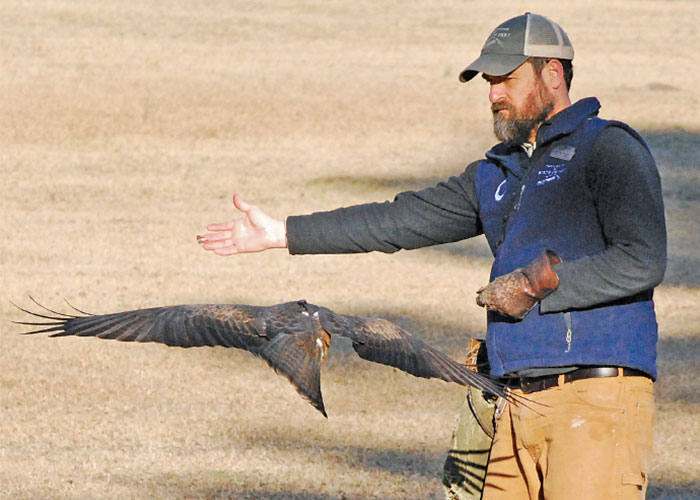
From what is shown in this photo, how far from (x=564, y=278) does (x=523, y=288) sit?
4.3 inches

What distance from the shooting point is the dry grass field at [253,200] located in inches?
265

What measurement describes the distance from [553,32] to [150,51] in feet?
55.0

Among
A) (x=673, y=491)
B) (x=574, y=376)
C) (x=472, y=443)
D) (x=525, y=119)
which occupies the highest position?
(x=525, y=119)

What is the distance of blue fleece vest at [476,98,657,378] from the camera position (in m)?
3.39

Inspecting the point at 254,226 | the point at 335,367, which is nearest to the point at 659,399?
the point at 335,367

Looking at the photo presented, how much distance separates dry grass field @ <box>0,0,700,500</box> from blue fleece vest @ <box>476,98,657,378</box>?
2.85m

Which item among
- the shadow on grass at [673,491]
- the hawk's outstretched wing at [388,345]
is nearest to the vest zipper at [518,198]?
the hawk's outstretched wing at [388,345]

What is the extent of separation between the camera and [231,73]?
61.5 ft

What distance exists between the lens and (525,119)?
3598 mm

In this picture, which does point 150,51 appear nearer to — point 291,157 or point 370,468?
point 291,157

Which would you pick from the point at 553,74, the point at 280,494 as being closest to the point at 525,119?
the point at 553,74

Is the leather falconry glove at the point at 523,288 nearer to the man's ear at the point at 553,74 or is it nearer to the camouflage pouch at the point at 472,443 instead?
the camouflage pouch at the point at 472,443

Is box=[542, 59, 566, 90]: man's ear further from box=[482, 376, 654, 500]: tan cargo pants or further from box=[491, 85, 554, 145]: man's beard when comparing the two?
box=[482, 376, 654, 500]: tan cargo pants

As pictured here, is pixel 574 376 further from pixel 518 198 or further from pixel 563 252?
pixel 518 198
